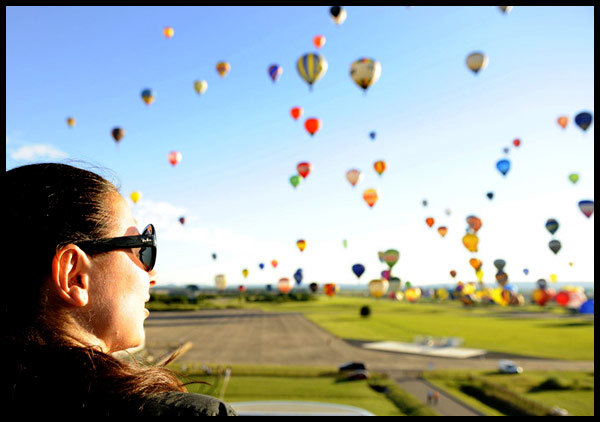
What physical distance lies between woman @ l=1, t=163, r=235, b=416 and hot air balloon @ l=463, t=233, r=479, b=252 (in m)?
46.4

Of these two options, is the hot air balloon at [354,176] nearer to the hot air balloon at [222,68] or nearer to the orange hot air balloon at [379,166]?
the orange hot air balloon at [379,166]

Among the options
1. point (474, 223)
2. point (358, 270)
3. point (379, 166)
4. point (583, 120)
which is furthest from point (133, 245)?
point (474, 223)

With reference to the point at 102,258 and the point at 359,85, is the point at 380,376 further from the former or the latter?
the point at 102,258

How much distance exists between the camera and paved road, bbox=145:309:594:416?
119ft

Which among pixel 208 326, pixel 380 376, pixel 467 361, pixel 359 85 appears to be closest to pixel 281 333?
pixel 208 326

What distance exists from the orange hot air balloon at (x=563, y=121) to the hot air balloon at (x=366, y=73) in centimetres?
2077

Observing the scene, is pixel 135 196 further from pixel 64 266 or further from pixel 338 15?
pixel 64 266

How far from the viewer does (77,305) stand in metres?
1.65

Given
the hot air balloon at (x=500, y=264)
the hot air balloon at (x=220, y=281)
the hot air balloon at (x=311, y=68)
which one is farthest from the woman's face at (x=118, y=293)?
the hot air balloon at (x=220, y=281)

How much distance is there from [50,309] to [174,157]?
40.7m

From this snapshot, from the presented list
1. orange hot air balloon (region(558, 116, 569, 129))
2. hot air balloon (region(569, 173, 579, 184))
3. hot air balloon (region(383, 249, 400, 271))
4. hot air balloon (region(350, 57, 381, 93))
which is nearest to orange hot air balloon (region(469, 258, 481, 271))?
hot air balloon (region(569, 173, 579, 184))

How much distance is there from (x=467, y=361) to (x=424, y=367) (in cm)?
660

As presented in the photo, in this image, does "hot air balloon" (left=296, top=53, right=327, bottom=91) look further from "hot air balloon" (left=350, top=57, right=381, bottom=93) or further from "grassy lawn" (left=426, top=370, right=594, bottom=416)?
"grassy lawn" (left=426, top=370, right=594, bottom=416)

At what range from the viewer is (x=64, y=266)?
165cm
